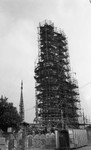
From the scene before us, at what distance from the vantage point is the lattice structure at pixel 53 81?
5534 cm

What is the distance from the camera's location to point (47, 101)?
55.8 metres

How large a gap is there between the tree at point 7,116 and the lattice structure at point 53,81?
1267 centimetres

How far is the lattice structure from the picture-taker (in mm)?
55344

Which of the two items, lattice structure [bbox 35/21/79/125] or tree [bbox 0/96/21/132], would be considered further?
lattice structure [bbox 35/21/79/125]

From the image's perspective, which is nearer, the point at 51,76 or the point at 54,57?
the point at 51,76

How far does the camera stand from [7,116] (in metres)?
40.3

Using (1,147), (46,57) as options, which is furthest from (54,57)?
(1,147)

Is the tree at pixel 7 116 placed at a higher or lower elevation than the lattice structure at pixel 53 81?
lower

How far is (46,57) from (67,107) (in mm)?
17860

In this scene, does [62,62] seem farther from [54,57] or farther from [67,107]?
[67,107]

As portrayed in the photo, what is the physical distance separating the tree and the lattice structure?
12.7 m

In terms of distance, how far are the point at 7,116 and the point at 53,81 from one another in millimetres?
22167

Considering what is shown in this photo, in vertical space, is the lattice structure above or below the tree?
above

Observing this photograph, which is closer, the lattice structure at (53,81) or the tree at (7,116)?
the tree at (7,116)
